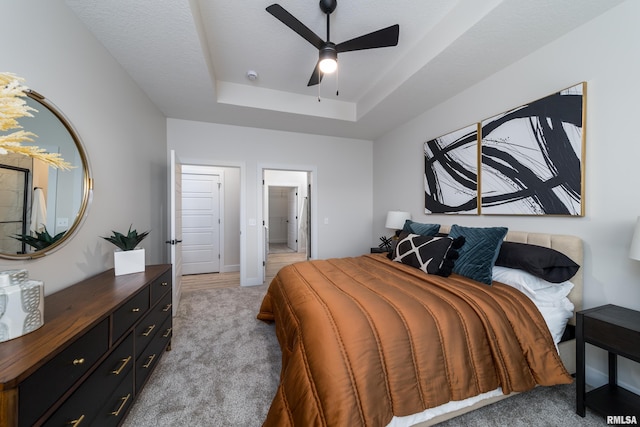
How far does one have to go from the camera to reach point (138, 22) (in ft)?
5.75

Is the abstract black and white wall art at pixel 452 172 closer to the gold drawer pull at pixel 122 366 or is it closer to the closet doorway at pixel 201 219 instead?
the gold drawer pull at pixel 122 366

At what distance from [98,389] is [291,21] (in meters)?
2.33

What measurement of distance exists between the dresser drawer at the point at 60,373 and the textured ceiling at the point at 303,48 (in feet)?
6.62

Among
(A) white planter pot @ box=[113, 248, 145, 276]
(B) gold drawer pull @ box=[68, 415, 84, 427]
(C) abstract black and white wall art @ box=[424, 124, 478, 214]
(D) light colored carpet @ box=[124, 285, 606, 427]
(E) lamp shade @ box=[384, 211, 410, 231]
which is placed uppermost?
(C) abstract black and white wall art @ box=[424, 124, 478, 214]

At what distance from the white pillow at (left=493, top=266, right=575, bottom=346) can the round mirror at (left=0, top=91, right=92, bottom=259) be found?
10.1 ft

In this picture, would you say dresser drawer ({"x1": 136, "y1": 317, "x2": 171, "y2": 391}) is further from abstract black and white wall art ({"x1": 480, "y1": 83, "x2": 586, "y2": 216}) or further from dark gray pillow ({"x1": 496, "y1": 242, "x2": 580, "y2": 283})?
→ abstract black and white wall art ({"x1": 480, "y1": 83, "x2": 586, "y2": 216})

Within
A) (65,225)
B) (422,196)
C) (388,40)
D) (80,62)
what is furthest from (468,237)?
(80,62)

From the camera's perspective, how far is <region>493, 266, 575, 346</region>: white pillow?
164 centimetres

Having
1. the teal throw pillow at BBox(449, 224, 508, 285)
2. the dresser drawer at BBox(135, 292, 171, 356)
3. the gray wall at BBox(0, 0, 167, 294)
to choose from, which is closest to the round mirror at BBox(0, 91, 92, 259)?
the gray wall at BBox(0, 0, 167, 294)

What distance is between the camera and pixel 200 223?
471 centimetres

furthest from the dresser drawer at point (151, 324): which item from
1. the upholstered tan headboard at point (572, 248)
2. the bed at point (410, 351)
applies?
the upholstered tan headboard at point (572, 248)

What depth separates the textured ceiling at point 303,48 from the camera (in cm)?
172

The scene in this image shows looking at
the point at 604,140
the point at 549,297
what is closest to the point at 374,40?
the point at 604,140

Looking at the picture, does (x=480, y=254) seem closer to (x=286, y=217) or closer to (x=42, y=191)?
(x=42, y=191)
